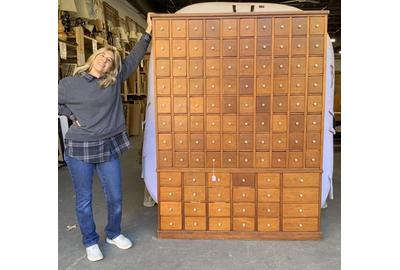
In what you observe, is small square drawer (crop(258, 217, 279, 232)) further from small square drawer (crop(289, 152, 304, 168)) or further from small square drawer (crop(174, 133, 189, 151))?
small square drawer (crop(174, 133, 189, 151))

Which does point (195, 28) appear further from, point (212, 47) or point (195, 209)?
point (195, 209)

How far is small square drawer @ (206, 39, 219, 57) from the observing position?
9.16 feet

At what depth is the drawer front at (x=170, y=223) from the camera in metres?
3.03

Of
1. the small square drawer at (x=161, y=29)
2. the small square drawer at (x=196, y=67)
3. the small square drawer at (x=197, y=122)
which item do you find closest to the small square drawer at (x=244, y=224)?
the small square drawer at (x=197, y=122)

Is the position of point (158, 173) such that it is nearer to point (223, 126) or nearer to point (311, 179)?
point (223, 126)

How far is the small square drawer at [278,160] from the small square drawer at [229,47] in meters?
0.81

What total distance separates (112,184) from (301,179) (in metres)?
1.41

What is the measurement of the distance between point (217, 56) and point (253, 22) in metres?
0.35

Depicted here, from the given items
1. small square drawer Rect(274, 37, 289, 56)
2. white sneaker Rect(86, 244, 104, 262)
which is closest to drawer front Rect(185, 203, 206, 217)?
white sneaker Rect(86, 244, 104, 262)

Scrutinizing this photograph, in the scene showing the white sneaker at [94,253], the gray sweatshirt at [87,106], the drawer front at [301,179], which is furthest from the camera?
the drawer front at [301,179]

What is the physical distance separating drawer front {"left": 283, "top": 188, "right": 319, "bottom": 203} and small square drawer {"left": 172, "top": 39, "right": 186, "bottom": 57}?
4.22ft

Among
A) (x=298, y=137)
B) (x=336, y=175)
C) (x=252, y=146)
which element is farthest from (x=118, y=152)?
(x=336, y=175)

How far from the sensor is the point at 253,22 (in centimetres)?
275

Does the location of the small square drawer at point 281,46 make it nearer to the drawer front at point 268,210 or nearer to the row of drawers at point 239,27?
the row of drawers at point 239,27
